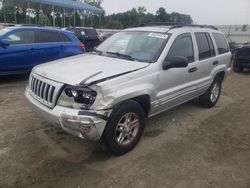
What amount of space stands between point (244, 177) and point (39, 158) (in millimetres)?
2793

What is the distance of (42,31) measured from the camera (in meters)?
8.55

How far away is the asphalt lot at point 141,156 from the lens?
135 inches

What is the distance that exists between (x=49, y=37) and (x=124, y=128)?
5831 mm

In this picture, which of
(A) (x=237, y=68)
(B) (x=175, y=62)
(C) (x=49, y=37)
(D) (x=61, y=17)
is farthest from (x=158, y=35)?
(D) (x=61, y=17)

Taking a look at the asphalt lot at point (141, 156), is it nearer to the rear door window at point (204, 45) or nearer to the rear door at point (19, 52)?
the rear door window at point (204, 45)

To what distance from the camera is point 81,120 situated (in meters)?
3.33

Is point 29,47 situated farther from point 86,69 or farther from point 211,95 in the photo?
point 211,95

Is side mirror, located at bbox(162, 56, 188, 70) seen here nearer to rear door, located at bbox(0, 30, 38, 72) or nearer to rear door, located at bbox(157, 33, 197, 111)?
rear door, located at bbox(157, 33, 197, 111)

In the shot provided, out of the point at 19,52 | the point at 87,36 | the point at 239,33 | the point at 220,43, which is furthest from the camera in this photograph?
the point at 239,33

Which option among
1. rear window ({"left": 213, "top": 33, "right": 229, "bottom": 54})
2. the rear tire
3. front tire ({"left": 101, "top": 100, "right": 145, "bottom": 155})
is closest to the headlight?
front tire ({"left": 101, "top": 100, "right": 145, "bottom": 155})

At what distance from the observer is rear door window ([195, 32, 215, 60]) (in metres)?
5.50

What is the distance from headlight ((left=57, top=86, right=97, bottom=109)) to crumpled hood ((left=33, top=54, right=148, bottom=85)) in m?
0.09

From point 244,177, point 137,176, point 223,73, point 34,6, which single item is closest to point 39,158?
point 137,176

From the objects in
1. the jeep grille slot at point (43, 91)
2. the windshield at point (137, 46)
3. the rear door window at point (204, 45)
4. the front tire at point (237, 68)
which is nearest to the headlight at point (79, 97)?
the jeep grille slot at point (43, 91)
